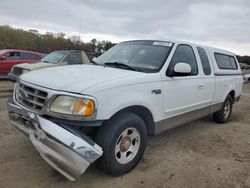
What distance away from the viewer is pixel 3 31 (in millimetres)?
46562

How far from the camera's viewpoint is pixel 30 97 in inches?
118

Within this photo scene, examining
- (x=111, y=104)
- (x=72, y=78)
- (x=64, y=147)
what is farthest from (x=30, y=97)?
(x=111, y=104)

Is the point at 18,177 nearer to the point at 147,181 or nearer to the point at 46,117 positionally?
the point at 46,117

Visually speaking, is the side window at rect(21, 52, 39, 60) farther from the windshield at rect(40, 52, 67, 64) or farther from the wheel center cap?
the wheel center cap

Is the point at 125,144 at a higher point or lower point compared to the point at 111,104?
lower

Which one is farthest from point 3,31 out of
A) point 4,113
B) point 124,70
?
point 124,70

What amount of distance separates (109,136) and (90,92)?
→ 1.89 ft

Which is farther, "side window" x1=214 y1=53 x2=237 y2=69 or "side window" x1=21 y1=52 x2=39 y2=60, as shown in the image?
"side window" x1=21 y1=52 x2=39 y2=60

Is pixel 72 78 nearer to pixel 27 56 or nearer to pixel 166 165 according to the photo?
pixel 166 165

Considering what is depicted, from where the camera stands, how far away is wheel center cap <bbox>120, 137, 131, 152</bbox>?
3101mm

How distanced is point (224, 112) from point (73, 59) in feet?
20.4

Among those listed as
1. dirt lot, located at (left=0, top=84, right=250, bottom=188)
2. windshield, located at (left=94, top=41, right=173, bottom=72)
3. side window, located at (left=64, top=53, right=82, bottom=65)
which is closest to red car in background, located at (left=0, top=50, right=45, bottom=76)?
side window, located at (left=64, top=53, right=82, bottom=65)

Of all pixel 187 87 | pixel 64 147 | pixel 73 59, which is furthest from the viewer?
pixel 73 59

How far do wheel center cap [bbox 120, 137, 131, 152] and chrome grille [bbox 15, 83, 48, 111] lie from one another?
110 centimetres
